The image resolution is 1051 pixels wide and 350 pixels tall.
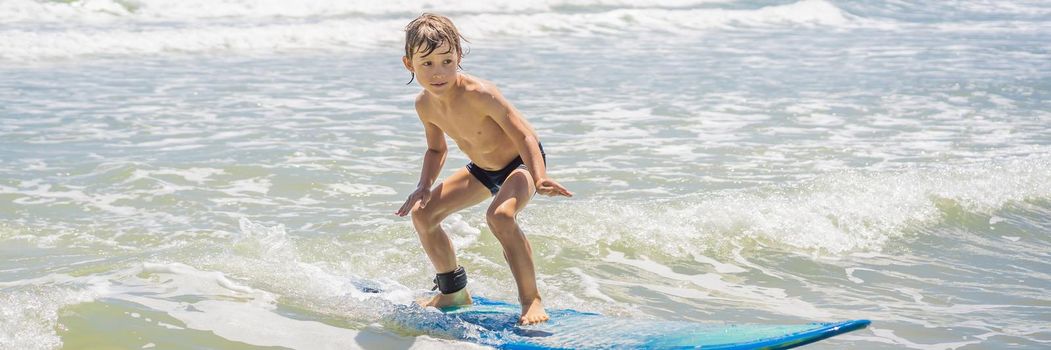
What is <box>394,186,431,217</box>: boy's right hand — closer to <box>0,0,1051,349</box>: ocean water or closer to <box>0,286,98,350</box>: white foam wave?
<box>0,0,1051,349</box>: ocean water

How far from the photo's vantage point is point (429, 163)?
4895 millimetres

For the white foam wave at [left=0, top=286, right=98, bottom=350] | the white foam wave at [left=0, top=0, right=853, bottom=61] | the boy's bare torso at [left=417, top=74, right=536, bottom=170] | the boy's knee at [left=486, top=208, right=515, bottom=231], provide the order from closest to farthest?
1. the white foam wave at [left=0, top=286, right=98, bottom=350]
2. the boy's knee at [left=486, top=208, right=515, bottom=231]
3. the boy's bare torso at [left=417, top=74, right=536, bottom=170]
4. the white foam wave at [left=0, top=0, right=853, bottom=61]

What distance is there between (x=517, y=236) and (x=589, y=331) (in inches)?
18.2

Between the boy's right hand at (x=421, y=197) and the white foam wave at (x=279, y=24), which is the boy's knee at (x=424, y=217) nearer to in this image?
the boy's right hand at (x=421, y=197)

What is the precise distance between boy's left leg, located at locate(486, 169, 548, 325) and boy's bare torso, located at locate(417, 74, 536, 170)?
0.15 metres

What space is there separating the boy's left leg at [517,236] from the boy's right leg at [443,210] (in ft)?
0.65

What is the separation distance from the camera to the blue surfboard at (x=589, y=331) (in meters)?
3.92

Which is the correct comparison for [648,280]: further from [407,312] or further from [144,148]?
[144,148]

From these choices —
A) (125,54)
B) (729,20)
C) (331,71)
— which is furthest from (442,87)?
(729,20)

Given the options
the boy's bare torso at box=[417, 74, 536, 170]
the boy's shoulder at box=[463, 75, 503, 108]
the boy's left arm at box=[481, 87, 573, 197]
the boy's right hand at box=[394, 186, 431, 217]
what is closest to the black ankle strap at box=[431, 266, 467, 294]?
the boy's right hand at box=[394, 186, 431, 217]

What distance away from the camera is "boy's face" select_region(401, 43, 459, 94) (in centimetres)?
443

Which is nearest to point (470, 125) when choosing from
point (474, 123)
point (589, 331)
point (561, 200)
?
point (474, 123)

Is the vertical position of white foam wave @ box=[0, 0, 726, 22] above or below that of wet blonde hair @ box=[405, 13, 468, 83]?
below

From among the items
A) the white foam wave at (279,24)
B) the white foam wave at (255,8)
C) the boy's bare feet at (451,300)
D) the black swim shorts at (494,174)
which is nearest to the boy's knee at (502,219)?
the black swim shorts at (494,174)
